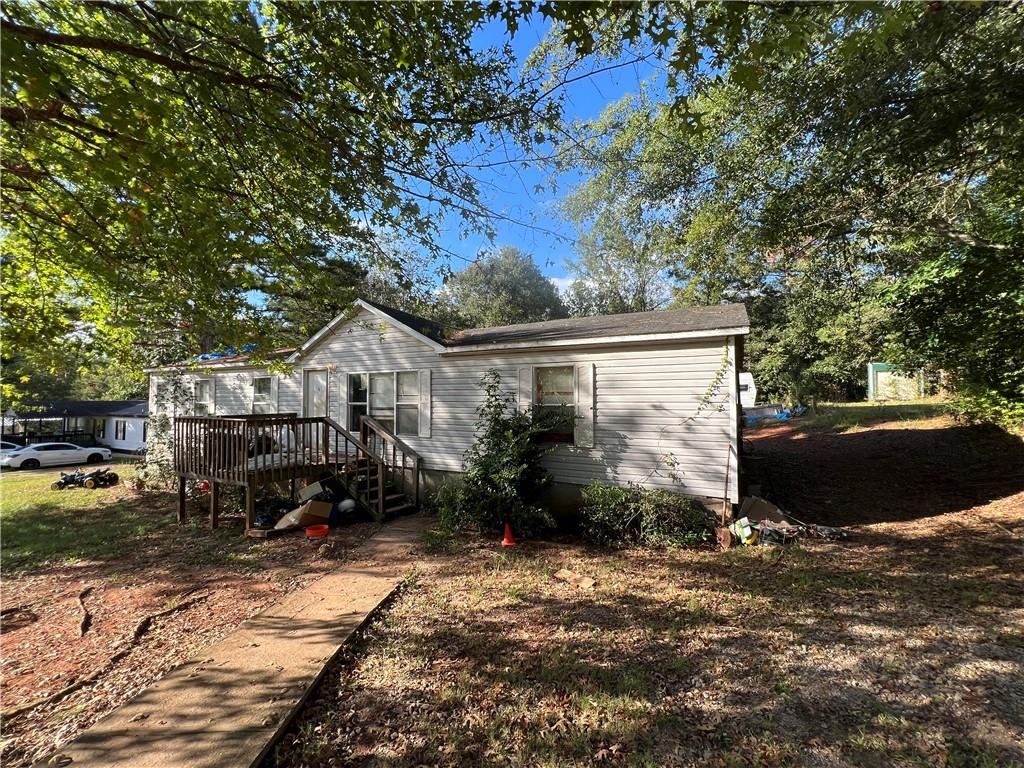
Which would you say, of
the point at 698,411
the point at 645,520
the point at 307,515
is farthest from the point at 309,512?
the point at 698,411

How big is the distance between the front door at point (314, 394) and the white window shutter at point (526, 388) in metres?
5.23

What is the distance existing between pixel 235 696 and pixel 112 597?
10.3 ft

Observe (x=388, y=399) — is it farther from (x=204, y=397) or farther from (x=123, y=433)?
(x=123, y=433)

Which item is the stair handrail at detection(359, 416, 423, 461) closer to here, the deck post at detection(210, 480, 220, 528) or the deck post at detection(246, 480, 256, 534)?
the deck post at detection(246, 480, 256, 534)

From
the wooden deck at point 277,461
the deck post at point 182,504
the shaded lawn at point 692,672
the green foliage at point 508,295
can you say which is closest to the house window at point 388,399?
the wooden deck at point 277,461

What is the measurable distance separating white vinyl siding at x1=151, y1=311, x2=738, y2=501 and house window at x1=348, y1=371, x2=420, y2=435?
0.24 meters

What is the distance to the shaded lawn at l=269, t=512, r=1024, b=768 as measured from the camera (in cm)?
251

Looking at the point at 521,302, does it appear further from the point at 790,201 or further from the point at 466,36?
the point at 466,36

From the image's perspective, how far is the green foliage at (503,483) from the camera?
677 cm

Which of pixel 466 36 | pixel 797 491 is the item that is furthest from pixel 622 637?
pixel 797 491

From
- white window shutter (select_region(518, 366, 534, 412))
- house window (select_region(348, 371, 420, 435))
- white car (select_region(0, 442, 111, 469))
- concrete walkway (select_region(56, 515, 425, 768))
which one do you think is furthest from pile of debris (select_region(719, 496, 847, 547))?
white car (select_region(0, 442, 111, 469))

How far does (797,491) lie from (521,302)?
18597 mm

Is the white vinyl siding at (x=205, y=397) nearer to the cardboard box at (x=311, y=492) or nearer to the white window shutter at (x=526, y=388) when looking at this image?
the cardboard box at (x=311, y=492)

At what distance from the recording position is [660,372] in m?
7.01
